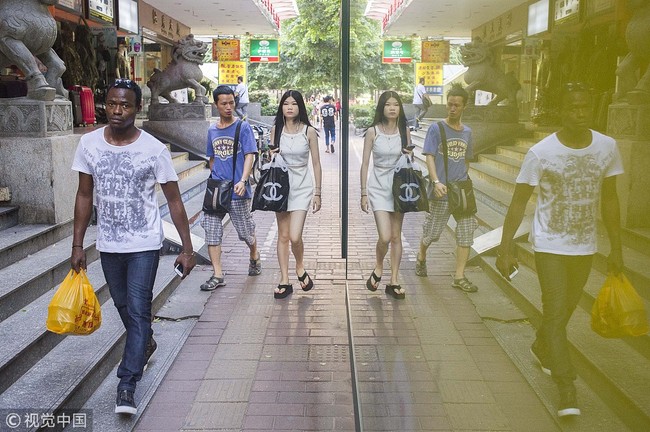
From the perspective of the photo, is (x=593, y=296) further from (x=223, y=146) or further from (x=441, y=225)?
(x=223, y=146)

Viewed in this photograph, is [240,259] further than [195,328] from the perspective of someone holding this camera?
Yes

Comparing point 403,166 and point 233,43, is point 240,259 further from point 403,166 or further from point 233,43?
point 233,43

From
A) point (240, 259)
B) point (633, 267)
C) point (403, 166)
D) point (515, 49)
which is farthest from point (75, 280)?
point (240, 259)

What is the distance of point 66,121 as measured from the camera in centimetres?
656

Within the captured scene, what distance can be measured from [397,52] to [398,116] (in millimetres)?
217

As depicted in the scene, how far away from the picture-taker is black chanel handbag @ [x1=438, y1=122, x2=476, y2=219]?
4.70ft

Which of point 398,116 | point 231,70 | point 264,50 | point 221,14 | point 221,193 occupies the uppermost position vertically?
point 221,14

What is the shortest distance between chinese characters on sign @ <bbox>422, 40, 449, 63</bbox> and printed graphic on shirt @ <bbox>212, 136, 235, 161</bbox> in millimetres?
4776

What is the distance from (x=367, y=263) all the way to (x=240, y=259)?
15.4 ft

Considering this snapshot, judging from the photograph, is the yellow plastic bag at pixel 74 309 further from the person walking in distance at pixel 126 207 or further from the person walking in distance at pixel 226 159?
the person walking in distance at pixel 226 159

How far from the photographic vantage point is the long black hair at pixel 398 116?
2.17 m

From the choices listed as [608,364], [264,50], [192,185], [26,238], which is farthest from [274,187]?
[264,50]

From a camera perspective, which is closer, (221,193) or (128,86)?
(128,86)

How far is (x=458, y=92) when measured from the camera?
57.3 inches
